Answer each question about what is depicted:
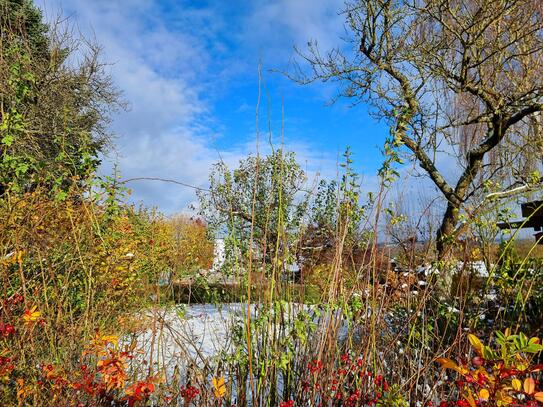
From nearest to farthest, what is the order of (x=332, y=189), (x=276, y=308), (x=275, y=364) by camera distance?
1. (x=275, y=364)
2. (x=276, y=308)
3. (x=332, y=189)

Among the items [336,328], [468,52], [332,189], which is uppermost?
[468,52]

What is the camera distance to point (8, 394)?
2324 millimetres

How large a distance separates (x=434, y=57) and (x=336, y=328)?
4715 millimetres

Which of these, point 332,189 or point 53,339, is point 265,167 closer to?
point 332,189

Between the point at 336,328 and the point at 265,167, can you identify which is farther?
the point at 265,167

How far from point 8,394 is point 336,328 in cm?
179

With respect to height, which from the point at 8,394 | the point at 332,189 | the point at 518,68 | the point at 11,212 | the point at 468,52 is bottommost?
the point at 8,394

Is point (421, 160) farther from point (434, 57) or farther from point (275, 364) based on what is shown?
point (275, 364)

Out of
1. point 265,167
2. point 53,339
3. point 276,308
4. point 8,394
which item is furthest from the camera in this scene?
point 265,167

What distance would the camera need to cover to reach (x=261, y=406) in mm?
1910

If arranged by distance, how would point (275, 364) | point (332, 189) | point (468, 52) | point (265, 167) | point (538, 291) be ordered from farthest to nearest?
point (265, 167)
point (332, 189)
point (468, 52)
point (538, 291)
point (275, 364)

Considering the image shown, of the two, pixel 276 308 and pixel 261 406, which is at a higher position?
pixel 276 308

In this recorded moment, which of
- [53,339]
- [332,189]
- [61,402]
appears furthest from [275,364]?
[332,189]

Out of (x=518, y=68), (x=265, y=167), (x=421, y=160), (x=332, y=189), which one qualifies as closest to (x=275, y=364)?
(x=421, y=160)
